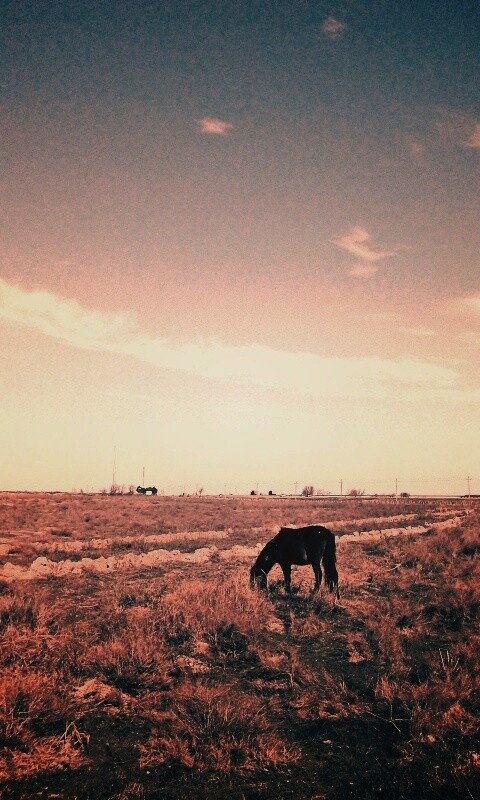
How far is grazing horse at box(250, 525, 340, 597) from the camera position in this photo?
12516 mm

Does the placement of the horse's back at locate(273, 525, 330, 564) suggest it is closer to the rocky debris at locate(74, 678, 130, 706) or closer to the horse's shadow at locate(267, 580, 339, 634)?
the horse's shadow at locate(267, 580, 339, 634)

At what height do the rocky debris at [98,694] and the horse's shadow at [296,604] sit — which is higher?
the rocky debris at [98,694]

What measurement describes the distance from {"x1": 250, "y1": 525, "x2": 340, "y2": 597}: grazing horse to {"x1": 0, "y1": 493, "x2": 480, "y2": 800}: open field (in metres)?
0.62

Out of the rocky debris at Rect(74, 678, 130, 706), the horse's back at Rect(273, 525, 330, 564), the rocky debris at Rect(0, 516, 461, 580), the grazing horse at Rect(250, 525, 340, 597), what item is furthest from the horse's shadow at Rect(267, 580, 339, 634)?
the rocky debris at Rect(0, 516, 461, 580)

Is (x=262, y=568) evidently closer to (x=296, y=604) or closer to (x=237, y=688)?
(x=296, y=604)

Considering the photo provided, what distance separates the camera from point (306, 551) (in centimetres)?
1259

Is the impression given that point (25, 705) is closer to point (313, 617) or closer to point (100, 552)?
point (313, 617)

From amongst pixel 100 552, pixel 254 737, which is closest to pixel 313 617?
pixel 254 737

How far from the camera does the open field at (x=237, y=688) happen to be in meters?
5.24

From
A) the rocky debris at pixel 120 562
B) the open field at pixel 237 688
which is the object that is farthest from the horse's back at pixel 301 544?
the rocky debris at pixel 120 562

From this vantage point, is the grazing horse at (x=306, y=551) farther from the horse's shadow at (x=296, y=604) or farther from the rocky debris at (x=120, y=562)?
the rocky debris at (x=120, y=562)

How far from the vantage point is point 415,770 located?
522 centimetres

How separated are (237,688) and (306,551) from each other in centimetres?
546

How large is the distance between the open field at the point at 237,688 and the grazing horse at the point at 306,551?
623 mm
